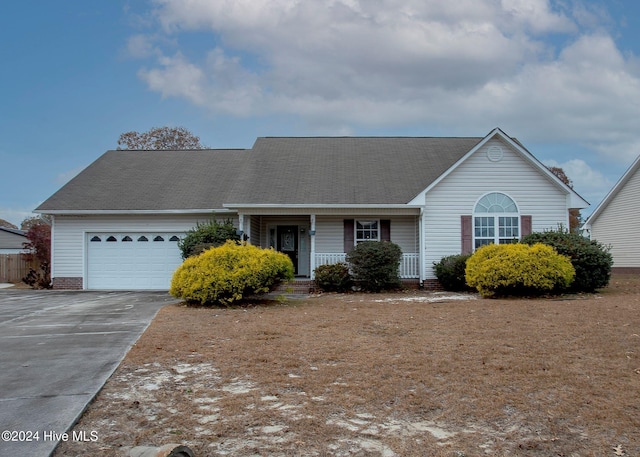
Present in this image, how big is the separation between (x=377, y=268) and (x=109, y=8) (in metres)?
11.1

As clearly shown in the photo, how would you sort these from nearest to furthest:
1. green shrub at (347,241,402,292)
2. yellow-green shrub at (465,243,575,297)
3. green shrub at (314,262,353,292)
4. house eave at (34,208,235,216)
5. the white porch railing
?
yellow-green shrub at (465,243,575,297), green shrub at (347,241,402,292), green shrub at (314,262,353,292), the white porch railing, house eave at (34,208,235,216)

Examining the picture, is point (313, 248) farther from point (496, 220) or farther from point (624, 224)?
point (624, 224)

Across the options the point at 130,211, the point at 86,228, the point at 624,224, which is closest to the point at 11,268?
the point at 86,228

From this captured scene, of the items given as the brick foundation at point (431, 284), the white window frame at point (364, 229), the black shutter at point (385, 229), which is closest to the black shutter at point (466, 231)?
the brick foundation at point (431, 284)

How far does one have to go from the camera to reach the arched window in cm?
1762

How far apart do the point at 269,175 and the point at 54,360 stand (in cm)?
Result: 1377

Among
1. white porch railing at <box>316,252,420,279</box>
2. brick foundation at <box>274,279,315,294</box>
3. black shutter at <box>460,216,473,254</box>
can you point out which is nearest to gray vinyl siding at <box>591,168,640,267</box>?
black shutter at <box>460,216,473,254</box>

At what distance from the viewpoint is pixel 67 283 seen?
19.2 metres

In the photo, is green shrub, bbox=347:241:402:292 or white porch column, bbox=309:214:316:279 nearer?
green shrub, bbox=347:241:402:292

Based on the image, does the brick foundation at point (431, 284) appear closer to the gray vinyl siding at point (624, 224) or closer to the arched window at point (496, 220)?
the arched window at point (496, 220)

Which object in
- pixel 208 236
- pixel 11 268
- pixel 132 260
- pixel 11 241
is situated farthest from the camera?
pixel 11 241

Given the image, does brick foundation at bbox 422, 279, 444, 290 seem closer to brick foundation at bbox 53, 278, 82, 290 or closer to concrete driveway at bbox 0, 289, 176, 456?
concrete driveway at bbox 0, 289, 176, 456

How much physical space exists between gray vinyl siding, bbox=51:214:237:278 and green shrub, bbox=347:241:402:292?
5219mm

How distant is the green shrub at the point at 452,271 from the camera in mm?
16453
